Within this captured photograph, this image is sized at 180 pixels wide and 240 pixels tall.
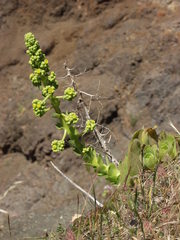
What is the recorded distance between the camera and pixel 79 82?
19.6ft

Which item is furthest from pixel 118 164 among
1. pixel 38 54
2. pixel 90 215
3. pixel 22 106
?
pixel 22 106

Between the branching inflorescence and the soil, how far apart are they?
169cm

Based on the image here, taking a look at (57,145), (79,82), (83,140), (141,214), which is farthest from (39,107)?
(79,82)

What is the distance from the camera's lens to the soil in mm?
5520

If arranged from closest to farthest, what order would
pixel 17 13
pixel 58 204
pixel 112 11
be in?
pixel 58 204
pixel 112 11
pixel 17 13

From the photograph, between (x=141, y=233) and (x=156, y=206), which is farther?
(x=156, y=206)

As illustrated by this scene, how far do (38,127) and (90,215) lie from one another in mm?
2964

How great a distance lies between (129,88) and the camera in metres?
5.81

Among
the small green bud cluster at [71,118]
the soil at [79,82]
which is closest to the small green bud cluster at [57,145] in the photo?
the small green bud cluster at [71,118]

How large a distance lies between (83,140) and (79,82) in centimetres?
265

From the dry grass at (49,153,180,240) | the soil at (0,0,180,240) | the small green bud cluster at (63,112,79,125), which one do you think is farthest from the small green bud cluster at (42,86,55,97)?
the soil at (0,0,180,240)

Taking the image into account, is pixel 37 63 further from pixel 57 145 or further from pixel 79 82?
pixel 79 82

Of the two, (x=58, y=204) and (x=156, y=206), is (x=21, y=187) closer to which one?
(x=58, y=204)

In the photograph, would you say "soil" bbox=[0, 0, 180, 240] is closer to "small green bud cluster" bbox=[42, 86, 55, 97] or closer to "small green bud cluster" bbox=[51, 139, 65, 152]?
"small green bud cluster" bbox=[51, 139, 65, 152]
